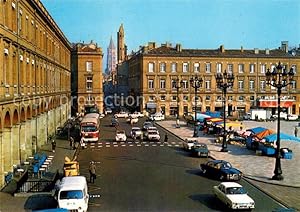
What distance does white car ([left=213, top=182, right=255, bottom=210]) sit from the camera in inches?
810

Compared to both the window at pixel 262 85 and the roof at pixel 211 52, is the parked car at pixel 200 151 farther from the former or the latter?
the window at pixel 262 85

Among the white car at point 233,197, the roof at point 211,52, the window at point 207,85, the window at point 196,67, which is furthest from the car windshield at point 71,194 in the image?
the window at point 207,85

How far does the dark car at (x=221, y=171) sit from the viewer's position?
27.6 m

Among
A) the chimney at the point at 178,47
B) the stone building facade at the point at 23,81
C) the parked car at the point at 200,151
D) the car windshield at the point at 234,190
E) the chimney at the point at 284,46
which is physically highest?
the chimney at the point at 284,46

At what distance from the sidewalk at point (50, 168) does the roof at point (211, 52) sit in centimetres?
4666

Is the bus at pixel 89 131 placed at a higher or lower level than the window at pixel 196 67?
lower

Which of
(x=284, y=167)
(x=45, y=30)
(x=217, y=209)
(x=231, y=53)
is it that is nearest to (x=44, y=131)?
(x=45, y=30)

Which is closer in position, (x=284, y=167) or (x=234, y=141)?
(x=284, y=167)

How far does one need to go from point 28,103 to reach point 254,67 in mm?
68434

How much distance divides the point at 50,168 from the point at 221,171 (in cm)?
1301

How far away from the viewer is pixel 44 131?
149 feet

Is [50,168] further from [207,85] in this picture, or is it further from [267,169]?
[207,85]

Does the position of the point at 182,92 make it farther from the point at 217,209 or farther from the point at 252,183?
the point at 217,209

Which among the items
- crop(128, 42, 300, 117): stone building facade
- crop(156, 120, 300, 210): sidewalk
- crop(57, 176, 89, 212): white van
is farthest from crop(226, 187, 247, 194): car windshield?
crop(128, 42, 300, 117): stone building facade
